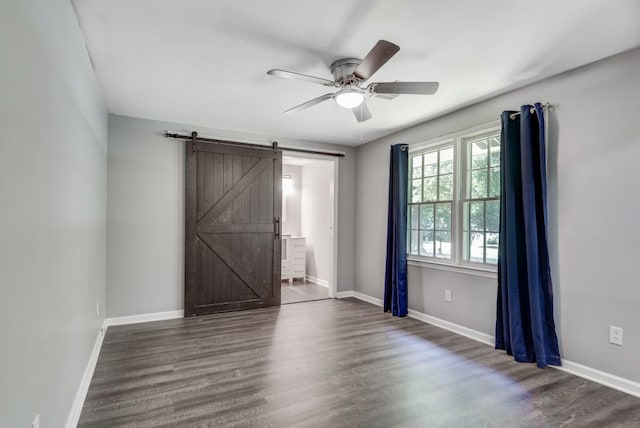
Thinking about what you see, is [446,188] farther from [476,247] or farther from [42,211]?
[42,211]

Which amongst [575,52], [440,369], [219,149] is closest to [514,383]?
[440,369]

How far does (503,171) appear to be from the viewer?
10.7 ft

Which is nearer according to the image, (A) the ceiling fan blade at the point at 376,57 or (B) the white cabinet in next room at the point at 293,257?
(A) the ceiling fan blade at the point at 376,57

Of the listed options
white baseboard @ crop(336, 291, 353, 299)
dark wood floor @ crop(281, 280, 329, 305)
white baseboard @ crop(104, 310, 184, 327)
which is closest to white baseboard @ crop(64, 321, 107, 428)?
white baseboard @ crop(104, 310, 184, 327)

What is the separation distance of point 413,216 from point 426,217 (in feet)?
0.76

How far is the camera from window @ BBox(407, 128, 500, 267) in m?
3.60

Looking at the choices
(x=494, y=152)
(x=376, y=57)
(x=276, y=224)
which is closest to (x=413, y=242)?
(x=494, y=152)

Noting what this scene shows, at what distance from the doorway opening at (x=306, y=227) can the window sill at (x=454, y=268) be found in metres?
1.90

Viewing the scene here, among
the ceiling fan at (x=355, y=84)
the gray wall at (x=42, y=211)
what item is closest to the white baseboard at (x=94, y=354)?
the gray wall at (x=42, y=211)

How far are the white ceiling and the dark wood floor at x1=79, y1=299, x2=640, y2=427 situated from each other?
2.50 metres

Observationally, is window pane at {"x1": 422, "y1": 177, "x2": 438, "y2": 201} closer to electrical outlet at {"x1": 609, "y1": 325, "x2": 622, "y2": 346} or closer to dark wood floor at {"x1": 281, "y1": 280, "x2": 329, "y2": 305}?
electrical outlet at {"x1": 609, "y1": 325, "x2": 622, "y2": 346}

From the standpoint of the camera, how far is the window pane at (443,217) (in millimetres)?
4070

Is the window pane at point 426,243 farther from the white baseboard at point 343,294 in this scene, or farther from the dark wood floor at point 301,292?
the dark wood floor at point 301,292

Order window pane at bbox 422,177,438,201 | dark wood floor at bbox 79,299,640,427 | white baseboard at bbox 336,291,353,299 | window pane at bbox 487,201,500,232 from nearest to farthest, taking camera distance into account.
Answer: dark wood floor at bbox 79,299,640,427 < window pane at bbox 487,201,500,232 < window pane at bbox 422,177,438,201 < white baseboard at bbox 336,291,353,299
